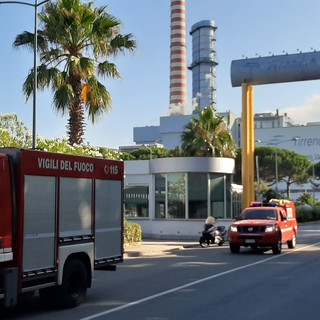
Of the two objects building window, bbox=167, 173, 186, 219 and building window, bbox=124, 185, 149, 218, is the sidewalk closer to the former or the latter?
building window, bbox=167, 173, 186, 219

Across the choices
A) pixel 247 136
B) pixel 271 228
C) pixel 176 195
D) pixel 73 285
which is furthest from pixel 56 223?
pixel 247 136

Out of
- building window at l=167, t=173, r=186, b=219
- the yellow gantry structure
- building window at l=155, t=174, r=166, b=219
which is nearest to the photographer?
building window at l=167, t=173, r=186, b=219

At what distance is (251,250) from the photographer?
76.1 ft

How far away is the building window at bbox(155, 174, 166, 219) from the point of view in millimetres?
31484

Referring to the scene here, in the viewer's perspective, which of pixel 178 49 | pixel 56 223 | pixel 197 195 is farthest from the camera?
pixel 178 49

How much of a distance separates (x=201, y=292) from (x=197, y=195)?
1906cm

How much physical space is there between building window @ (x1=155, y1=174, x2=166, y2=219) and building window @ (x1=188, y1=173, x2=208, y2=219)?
5.02 ft

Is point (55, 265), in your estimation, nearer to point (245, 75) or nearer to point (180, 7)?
point (245, 75)

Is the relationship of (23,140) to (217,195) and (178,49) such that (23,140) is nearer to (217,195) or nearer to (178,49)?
(217,195)

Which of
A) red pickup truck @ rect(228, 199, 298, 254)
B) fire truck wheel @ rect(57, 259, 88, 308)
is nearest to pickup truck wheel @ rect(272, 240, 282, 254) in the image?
red pickup truck @ rect(228, 199, 298, 254)

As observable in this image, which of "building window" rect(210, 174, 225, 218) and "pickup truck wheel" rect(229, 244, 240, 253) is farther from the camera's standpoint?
"building window" rect(210, 174, 225, 218)

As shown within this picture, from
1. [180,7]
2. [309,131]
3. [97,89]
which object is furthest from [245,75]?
[309,131]

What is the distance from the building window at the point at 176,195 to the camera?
30.9m

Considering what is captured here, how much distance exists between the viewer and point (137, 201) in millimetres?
32281
